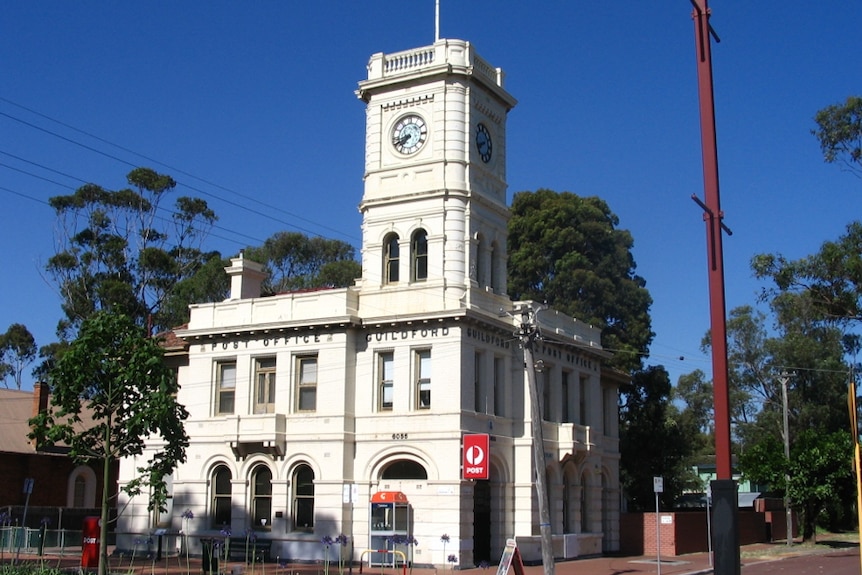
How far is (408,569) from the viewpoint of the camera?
3162 cm

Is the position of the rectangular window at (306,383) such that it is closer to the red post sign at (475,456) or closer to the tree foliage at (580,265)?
the red post sign at (475,456)

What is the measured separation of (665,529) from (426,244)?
16.5 m

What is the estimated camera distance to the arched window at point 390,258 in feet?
119

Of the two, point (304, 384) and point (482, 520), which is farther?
point (304, 384)

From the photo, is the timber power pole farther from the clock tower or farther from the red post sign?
the clock tower

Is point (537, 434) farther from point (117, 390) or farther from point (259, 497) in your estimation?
point (259, 497)

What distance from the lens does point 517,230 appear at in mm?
64188

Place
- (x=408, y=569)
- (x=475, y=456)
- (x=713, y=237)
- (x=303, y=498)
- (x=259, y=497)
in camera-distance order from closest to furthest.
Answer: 1. (x=713, y=237)
2. (x=408, y=569)
3. (x=475, y=456)
4. (x=303, y=498)
5. (x=259, y=497)

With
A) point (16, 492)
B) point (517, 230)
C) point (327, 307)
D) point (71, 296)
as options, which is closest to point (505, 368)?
point (327, 307)

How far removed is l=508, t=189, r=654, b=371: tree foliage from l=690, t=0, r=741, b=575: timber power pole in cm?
4582

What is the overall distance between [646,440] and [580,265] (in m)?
11.2

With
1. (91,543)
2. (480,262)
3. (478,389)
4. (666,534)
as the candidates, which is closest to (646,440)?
(666,534)

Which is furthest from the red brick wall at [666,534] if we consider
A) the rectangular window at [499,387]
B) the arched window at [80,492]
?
the arched window at [80,492]

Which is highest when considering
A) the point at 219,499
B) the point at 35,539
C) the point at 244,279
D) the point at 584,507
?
the point at 244,279
